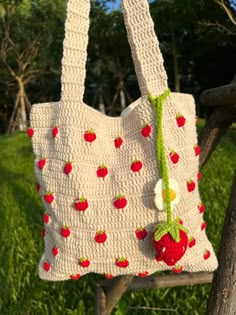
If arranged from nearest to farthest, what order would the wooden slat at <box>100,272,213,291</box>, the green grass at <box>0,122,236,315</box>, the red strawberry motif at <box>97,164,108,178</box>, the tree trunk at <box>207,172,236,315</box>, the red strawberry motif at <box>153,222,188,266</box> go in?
the red strawberry motif at <box>153,222,188,266</box>
the red strawberry motif at <box>97,164,108,178</box>
the tree trunk at <box>207,172,236,315</box>
the wooden slat at <box>100,272,213,291</box>
the green grass at <box>0,122,236,315</box>

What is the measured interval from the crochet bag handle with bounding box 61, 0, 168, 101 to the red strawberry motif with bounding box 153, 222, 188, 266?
0.34 metres

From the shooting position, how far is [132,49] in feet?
3.34

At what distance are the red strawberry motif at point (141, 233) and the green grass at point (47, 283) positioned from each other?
101 centimetres

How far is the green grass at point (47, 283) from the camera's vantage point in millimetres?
2004

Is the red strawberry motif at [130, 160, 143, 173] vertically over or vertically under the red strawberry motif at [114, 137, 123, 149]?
under

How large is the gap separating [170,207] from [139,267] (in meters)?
0.21

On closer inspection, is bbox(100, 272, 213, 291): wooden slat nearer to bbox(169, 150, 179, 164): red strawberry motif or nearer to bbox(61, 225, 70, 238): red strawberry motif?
bbox(61, 225, 70, 238): red strawberry motif

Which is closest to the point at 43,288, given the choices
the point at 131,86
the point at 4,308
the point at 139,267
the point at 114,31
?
the point at 4,308

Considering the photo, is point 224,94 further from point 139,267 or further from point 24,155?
point 24,155

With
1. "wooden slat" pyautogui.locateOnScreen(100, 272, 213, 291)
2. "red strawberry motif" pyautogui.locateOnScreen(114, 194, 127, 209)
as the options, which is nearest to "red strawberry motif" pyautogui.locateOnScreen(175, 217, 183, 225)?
"red strawberry motif" pyautogui.locateOnScreen(114, 194, 127, 209)

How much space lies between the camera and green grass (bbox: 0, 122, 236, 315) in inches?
78.9

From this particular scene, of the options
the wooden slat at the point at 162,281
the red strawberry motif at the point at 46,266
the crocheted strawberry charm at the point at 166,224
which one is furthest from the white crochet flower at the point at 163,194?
the wooden slat at the point at 162,281

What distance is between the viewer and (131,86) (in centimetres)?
1545

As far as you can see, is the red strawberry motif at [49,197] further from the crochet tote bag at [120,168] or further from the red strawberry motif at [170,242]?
the red strawberry motif at [170,242]
